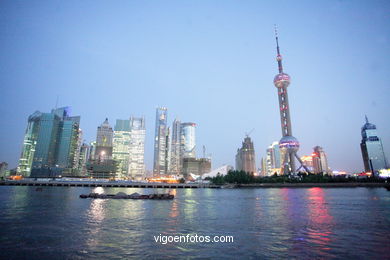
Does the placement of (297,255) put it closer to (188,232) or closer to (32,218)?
(188,232)

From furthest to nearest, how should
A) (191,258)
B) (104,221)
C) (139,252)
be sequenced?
(104,221) < (139,252) < (191,258)

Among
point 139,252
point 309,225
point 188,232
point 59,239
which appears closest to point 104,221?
point 59,239

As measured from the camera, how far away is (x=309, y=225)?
105 feet

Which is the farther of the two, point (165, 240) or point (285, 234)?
point (285, 234)

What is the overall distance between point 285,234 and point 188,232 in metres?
11.4

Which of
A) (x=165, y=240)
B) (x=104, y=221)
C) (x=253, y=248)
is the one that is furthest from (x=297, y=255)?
(x=104, y=221)

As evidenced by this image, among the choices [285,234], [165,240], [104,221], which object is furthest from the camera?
[104,221]

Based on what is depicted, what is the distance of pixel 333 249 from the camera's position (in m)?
21.1

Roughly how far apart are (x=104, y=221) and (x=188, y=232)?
48.8 feet

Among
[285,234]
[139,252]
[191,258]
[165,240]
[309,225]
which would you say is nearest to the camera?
[191,258]

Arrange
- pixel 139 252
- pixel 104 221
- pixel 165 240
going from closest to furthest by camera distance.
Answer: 1. pixel 139 252
2. pixel 165 240
3. pixel 104 221

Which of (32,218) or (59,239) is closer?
(59,239)

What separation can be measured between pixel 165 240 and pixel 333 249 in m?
16.0

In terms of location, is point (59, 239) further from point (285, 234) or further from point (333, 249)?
point (333, 249)
